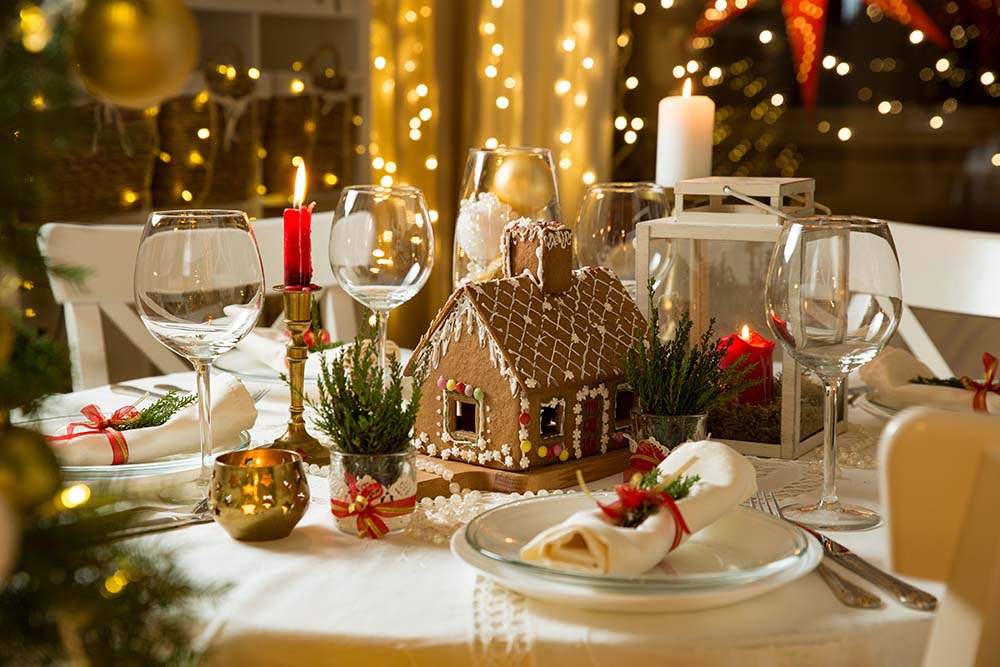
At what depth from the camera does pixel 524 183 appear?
143 cm

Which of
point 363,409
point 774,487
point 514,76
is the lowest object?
point 774,487

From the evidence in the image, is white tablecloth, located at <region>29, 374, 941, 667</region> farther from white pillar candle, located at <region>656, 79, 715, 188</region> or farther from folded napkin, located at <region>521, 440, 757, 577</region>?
white pillar candle, located at <region>656, 79, 715, 188</region>

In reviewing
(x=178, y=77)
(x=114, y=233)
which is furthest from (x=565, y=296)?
(x=114, y=233)

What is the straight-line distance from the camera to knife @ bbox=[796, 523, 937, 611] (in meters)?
0.80

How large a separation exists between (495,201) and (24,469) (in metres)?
0.98

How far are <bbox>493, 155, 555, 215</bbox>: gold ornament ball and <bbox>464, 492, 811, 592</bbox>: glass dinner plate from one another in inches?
21.0

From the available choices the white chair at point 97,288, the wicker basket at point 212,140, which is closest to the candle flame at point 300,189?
the white chair at point 97,288

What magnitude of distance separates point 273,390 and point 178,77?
93cm

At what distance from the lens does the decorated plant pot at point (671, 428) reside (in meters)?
1.08

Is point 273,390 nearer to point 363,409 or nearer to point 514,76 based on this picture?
point 363,409

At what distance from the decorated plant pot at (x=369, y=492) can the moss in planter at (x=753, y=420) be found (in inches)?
17.2

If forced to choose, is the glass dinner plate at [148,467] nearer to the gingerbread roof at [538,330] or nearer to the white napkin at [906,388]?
the gingerbread roof at [538,330]

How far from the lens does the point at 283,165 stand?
303 centimetres

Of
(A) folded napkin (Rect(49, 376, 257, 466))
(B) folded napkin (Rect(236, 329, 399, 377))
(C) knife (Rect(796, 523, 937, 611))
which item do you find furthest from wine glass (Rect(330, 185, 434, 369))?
(C) knife (Rect(796, 523, 937, 611))
